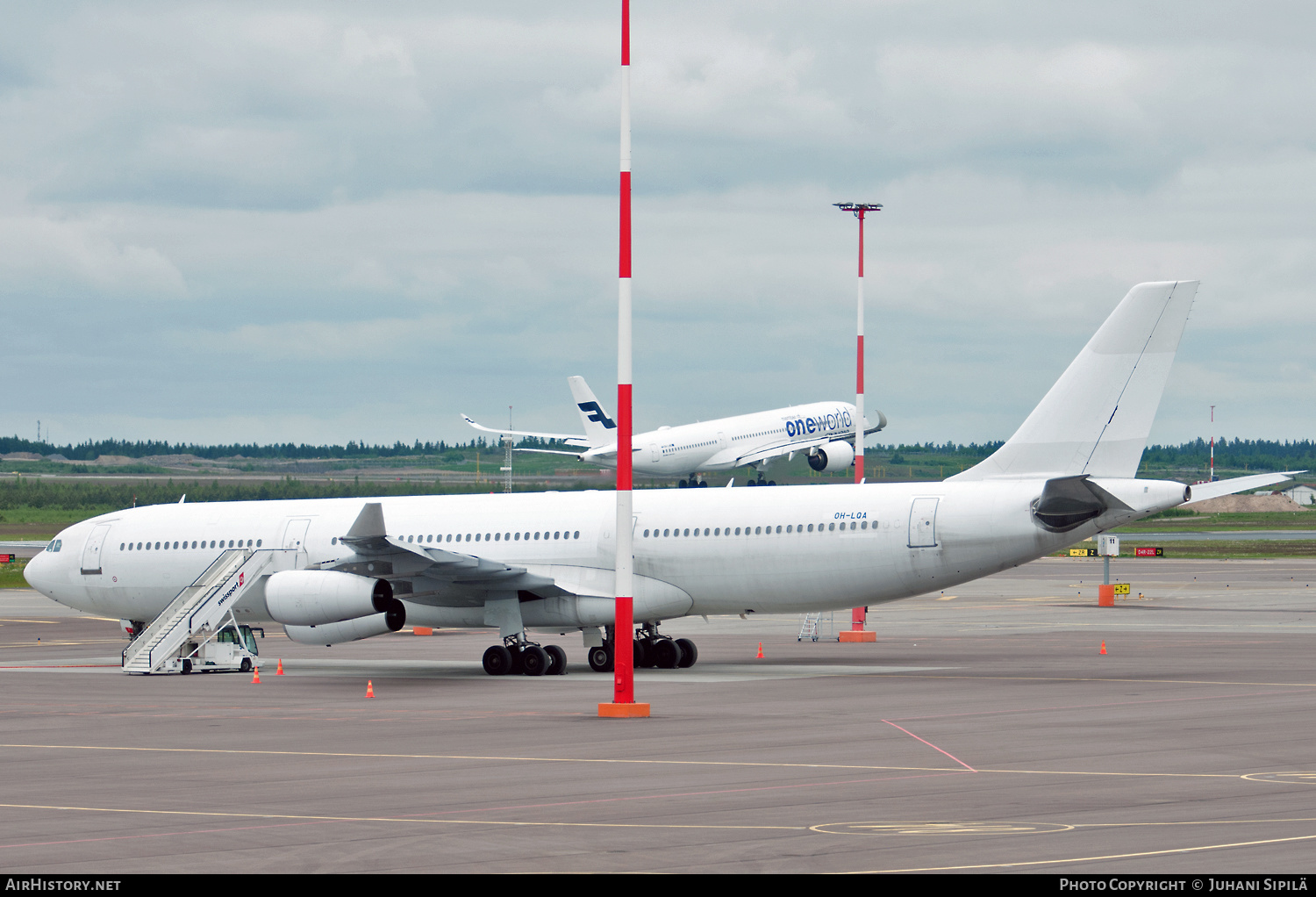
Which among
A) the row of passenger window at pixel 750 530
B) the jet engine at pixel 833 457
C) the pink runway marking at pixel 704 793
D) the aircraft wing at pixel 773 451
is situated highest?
the aircraft wing at pixel 773 451

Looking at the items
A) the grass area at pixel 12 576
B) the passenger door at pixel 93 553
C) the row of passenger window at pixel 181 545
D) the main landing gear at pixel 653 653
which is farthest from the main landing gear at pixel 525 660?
the grass area at pixel 12 576

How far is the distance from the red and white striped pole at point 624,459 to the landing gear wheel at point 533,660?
906cm

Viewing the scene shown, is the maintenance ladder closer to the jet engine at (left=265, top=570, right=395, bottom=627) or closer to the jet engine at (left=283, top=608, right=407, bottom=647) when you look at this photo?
the jet engine at (left=283, top=608, right=407, bottom=647)

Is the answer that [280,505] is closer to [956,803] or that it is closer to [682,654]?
[682,654]

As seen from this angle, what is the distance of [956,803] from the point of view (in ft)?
50.0

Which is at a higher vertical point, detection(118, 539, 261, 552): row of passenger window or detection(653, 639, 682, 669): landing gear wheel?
detection(118, 539, 261, 552): row of passenger window

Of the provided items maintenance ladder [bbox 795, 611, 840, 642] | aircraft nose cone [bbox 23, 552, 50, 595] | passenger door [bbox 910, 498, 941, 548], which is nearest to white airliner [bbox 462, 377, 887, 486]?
maintenance ladder [bbox 795, 611, 840, 642]

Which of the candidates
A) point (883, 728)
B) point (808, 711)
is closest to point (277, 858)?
point (883, 728)

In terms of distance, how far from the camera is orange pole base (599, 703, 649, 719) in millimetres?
23828

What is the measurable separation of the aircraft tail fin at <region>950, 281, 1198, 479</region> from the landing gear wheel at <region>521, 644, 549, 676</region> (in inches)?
419

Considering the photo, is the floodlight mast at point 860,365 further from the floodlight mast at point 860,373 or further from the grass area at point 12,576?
the grass area at point 12,576

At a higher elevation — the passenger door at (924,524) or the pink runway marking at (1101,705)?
the passenger door at (924,524)

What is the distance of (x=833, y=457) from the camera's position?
84688mm

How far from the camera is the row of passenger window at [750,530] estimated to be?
31.1m
